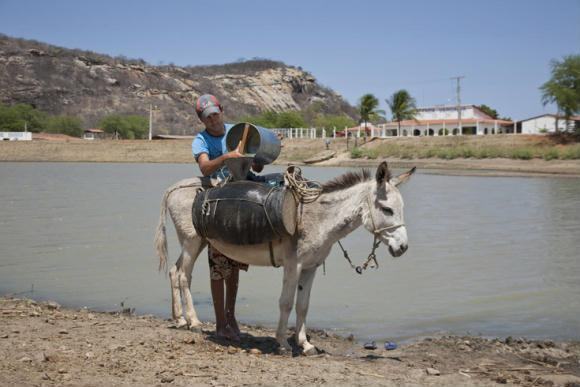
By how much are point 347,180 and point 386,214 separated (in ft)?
1.81

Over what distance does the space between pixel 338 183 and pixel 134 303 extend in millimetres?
4142

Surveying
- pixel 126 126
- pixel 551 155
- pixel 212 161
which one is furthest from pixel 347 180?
pixel 126 126

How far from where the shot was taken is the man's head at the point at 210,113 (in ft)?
20.6

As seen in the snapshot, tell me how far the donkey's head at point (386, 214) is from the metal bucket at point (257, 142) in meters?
1.08

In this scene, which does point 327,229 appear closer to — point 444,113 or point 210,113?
point 210,113

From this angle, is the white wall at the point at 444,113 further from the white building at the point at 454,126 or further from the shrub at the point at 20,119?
the shrub at the point at 20,119

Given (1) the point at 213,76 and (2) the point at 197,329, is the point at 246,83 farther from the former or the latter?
(2) the point at 197,329

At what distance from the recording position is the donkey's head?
535cm

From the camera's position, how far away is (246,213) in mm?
5676

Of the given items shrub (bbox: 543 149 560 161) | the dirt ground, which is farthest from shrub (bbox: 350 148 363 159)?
the dirt ground

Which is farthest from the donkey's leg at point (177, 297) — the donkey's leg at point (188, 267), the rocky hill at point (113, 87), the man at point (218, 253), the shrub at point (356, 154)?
the rocky hill at point (113, 87)

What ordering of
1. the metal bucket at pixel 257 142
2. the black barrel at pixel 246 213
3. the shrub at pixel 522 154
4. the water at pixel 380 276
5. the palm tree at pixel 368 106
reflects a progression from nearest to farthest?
1. the black barrel at pixel 246 213
2. the metal bucket at pixel 257 142
3. the water at pixel 380 276
4. the shrub at pixel 522 154
5. the palm tree at pixel 368 106

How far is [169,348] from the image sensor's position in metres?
5.76

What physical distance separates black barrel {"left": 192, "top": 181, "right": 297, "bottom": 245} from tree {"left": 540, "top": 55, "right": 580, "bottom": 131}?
6067 centimetres
